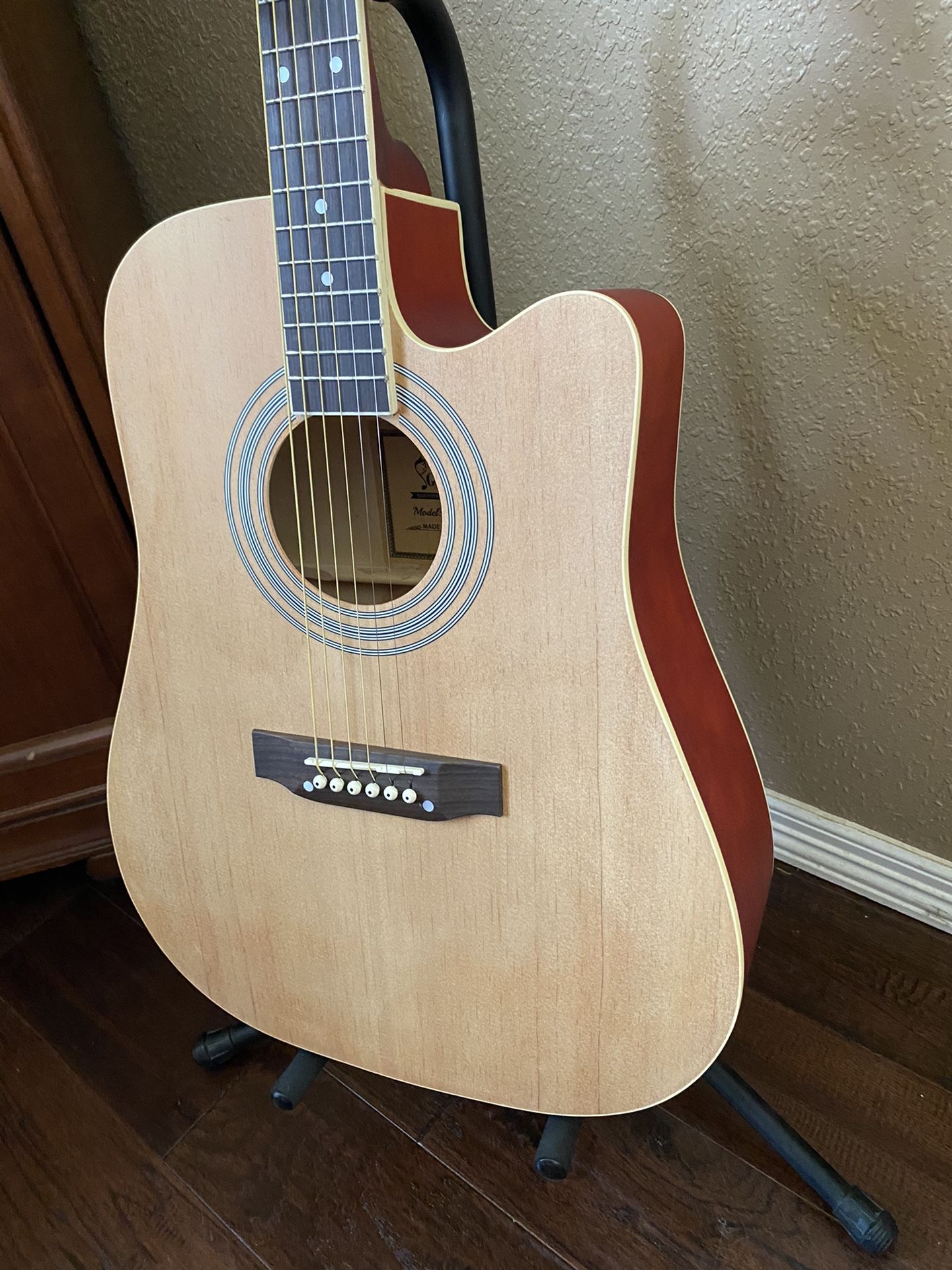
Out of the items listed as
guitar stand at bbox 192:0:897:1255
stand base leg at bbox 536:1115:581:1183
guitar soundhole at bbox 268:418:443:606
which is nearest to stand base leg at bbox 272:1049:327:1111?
guitar stand at bbox 192:0:897:1255

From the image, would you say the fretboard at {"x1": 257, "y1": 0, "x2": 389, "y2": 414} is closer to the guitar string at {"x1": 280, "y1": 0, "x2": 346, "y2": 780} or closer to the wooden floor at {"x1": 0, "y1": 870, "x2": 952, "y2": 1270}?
the guitar string at {"x1": 280, "y1": 0, "x2": 346, "y2": 780}

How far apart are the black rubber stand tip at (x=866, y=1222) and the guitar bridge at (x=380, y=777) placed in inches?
19.5

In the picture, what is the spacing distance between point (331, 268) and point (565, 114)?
0.41m

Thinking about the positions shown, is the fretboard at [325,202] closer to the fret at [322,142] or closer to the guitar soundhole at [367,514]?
the fret at [322,142]

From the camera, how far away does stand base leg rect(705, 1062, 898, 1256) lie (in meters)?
0.73

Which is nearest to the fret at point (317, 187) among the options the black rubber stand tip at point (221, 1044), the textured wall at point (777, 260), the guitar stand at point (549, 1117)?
the guitar stand at point (549, 1117)

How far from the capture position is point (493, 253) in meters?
0.94

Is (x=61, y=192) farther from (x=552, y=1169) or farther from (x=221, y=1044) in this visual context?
(x=552, y=1169)

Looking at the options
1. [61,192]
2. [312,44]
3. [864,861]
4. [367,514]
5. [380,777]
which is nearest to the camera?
[312,44]

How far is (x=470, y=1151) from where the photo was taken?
861 millimetres

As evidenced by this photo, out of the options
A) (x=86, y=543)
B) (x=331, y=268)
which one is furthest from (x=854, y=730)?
(x=86, y=543)

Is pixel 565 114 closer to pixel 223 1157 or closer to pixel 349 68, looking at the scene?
pixel 349 68

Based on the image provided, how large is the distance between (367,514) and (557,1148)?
1.91ft

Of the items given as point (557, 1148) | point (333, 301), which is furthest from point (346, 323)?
point (557, 1148)
